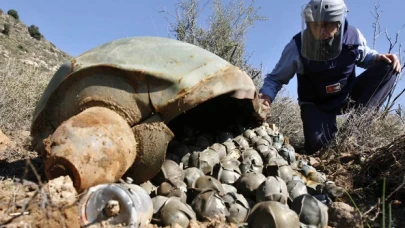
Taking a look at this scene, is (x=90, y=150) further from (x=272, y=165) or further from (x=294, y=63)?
(x=294, y=63)

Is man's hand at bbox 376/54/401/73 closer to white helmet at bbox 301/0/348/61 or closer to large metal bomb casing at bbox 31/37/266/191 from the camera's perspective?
white helmet at bbox 301/0/348/61

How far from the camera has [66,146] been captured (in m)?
2.36

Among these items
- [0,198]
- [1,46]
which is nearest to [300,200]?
[0,198]

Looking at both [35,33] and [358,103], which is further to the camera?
[35,33]

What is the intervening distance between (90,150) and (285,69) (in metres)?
3.39

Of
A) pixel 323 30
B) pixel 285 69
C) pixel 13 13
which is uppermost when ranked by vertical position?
pixel 13 13

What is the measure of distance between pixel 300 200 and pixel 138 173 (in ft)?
3.41

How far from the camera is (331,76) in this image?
17.5 ft

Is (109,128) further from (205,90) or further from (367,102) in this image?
(367,102)

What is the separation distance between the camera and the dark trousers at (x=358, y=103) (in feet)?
17.6

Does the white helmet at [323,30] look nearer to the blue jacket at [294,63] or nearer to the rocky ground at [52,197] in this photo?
the blue jacket at [294,63]

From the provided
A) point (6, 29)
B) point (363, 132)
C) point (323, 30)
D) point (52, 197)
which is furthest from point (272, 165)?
point (6, 29)

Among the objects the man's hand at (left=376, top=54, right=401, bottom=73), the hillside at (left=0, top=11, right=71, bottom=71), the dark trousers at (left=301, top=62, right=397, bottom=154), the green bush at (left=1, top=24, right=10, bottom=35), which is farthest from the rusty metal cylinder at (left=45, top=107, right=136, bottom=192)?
the green bush at (left=1, top=24, right=10, bottom=35)

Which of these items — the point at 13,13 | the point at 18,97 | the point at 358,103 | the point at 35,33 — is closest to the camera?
the point at 358,103
